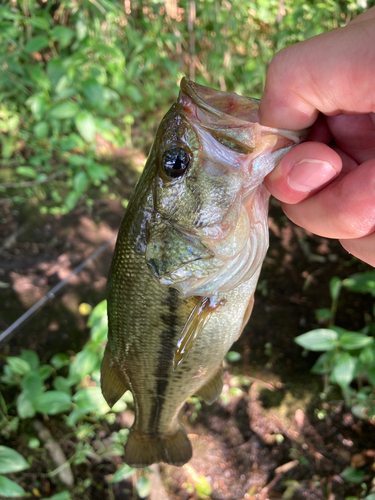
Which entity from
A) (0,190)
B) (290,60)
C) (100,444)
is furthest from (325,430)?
(0,190)

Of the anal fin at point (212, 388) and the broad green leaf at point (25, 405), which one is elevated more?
the anal fin at point (212, 388)

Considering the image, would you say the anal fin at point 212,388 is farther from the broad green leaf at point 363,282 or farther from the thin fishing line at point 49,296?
the thin fishing line at point 49,296

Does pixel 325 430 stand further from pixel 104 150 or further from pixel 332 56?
pixel 104 150

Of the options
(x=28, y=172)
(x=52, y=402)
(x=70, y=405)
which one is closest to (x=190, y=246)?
(x=52, y=402)

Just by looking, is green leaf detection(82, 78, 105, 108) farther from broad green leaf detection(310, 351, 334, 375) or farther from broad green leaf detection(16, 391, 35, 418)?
broad green leaf detection(310, 351, 334, 375)

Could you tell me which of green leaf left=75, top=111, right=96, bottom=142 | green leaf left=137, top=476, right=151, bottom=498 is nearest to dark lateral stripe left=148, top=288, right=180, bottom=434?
green leaf left=137, top=476, right=151, bottom=498

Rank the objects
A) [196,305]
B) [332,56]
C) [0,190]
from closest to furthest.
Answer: [332,56] → [196,305] → [0,190]

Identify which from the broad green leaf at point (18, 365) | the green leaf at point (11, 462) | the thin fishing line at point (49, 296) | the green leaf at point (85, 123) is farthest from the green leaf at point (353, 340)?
the thin fishing line at point (49, 296)
